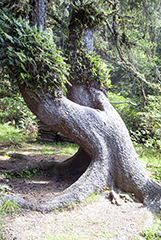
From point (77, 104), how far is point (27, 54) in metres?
1.45

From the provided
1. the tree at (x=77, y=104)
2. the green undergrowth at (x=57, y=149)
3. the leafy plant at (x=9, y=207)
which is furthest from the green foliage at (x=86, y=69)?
the green undergrowth at (x=57, y=149)

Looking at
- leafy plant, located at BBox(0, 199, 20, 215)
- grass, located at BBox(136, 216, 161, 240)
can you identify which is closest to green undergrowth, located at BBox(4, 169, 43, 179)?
leafy plant, located at BBox(0, 199, 20, 215)

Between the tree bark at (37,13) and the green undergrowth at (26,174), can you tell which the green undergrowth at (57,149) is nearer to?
the green undergrowth at (26,174)

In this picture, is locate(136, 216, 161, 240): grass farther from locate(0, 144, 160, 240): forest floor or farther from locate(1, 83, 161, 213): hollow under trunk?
locate(1, 83, 161, 213): hollow under trunk

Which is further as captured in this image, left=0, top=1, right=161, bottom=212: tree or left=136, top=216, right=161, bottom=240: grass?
left=0, top=1, right=161, bottom=212: tree

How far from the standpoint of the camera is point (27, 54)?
3.15 meters

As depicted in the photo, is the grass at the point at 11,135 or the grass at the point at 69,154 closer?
the grass at the point at 69,154

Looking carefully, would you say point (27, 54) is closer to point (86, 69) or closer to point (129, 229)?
point (86, 69)

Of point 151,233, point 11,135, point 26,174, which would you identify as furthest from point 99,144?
point 11,135

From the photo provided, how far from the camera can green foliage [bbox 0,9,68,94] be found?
3.08 meters

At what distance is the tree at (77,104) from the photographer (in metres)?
3.15

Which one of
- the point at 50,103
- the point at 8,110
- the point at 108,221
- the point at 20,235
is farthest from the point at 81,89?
the point at 8,110

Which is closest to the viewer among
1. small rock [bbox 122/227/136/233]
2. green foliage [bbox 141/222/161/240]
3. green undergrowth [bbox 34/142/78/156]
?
green foliage [bbox 141/222/161/240]

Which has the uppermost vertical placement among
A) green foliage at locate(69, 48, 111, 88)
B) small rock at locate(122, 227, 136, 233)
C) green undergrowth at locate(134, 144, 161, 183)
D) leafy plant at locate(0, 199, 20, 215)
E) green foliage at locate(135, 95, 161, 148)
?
green foliage at locate(69, 48, 111, 88)
